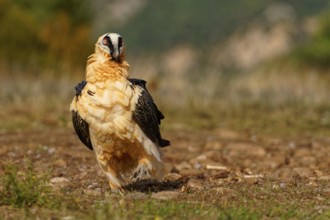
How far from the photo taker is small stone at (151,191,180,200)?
6.66 meters

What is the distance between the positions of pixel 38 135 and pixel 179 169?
4.02 meters

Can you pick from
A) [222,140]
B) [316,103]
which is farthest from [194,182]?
[316,103]

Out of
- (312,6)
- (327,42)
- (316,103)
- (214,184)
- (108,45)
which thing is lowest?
(214,184)

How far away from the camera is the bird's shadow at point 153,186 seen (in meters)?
7.44

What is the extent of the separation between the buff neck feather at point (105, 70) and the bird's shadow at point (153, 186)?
3.74 ft

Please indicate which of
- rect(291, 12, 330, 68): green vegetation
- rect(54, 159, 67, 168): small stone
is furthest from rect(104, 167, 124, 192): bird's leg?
rect(291, 12, 330, 68): green vegetation

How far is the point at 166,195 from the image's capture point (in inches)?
266

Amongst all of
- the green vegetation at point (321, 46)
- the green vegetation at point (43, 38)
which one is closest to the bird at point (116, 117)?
the green vegetation at point (43, 38)

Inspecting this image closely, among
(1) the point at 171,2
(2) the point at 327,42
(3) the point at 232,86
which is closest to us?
(3) the point at 232,86

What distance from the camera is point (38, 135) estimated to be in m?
12.5

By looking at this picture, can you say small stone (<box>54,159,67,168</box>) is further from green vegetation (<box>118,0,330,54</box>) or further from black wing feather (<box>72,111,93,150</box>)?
green vegetation (<box>118,0,330,54</box>)

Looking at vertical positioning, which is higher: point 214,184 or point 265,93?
point 265,93

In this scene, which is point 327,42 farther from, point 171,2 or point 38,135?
point 171,2

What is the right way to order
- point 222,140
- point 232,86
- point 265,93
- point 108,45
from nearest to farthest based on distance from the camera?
point 108,45, point 222,140, point 265,93, point 232,86
